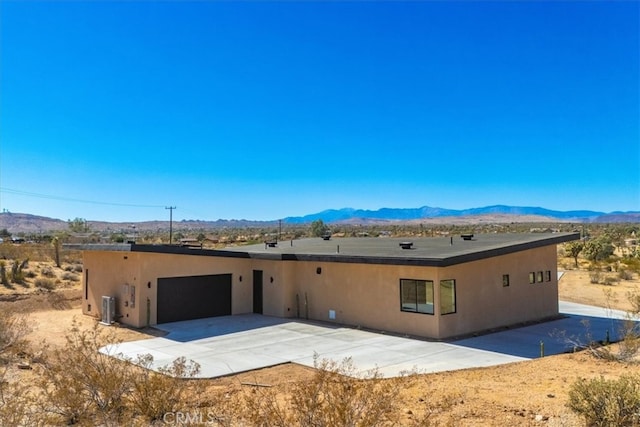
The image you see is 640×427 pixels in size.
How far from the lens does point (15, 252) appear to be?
37031 millimetres

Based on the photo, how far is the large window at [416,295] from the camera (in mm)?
14571

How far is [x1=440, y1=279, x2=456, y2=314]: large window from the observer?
47.4 ft

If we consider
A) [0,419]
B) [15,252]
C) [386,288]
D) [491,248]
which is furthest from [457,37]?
[15,252]

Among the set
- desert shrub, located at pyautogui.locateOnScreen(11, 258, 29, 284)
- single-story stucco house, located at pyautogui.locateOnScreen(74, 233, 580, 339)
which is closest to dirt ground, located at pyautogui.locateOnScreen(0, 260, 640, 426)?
single-story stucco house, located at pyautogui.locateOnScreen(74, 233, 580, 339)

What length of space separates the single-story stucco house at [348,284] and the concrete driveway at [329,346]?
727 mm

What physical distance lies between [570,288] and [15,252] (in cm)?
3912

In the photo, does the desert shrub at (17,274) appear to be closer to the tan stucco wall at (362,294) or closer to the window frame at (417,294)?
the tan stucco wall at (362,294)

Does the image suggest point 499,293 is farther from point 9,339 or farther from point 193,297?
point 9,339

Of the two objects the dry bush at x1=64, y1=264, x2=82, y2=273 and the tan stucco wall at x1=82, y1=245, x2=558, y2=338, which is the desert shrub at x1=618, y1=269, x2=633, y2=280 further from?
the dry bush at x1=64, y1=264, x2=82, y2=273

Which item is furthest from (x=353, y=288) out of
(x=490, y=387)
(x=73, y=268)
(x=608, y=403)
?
(x=73, y=268)

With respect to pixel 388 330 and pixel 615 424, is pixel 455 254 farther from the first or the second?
pixel 615 424

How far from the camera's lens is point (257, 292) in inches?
787

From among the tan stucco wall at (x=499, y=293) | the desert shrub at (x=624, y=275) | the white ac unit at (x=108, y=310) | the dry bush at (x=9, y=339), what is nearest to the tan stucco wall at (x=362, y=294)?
the tan stucco wall at (x=499, y=293)

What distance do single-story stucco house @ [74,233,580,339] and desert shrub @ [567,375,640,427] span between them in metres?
6.52
